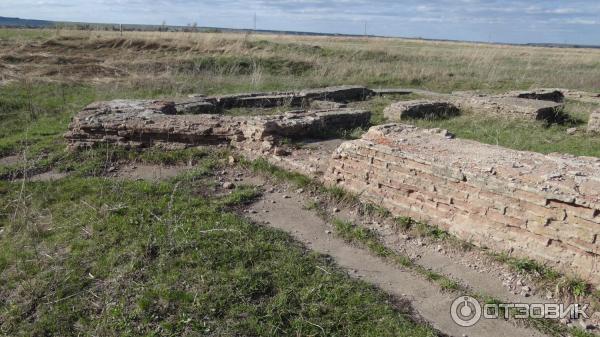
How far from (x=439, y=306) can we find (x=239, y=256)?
1.88m

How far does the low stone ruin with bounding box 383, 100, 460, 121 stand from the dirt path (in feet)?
18.6

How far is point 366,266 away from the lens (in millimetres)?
4574

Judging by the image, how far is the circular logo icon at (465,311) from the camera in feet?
12.3

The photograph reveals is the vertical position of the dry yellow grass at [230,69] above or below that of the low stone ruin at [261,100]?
above

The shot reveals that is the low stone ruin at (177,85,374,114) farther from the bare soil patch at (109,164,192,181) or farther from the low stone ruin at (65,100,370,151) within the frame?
the bare soil patch at (109,164,192,181)

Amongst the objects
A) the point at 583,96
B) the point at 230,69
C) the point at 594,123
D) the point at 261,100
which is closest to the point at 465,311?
the point at 594,123

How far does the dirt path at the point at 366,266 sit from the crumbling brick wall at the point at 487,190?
0.68 metres

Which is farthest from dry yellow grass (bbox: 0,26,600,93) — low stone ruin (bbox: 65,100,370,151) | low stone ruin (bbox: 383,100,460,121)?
low stone ruin (bbox: 65,100,370,151)

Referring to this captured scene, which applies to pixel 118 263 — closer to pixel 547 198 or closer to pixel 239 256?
pixel 239 256

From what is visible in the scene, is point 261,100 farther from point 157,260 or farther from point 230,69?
point 157,260

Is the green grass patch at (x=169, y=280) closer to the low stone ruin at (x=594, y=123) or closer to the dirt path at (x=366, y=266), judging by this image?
the dirt path at (x=366, y=266)

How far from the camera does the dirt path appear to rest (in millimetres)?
3682

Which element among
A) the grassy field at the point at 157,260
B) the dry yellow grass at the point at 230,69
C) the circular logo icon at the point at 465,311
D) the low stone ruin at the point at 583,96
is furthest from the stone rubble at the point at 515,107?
the circular logo icon at the point at 465,311

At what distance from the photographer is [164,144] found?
8281mm
